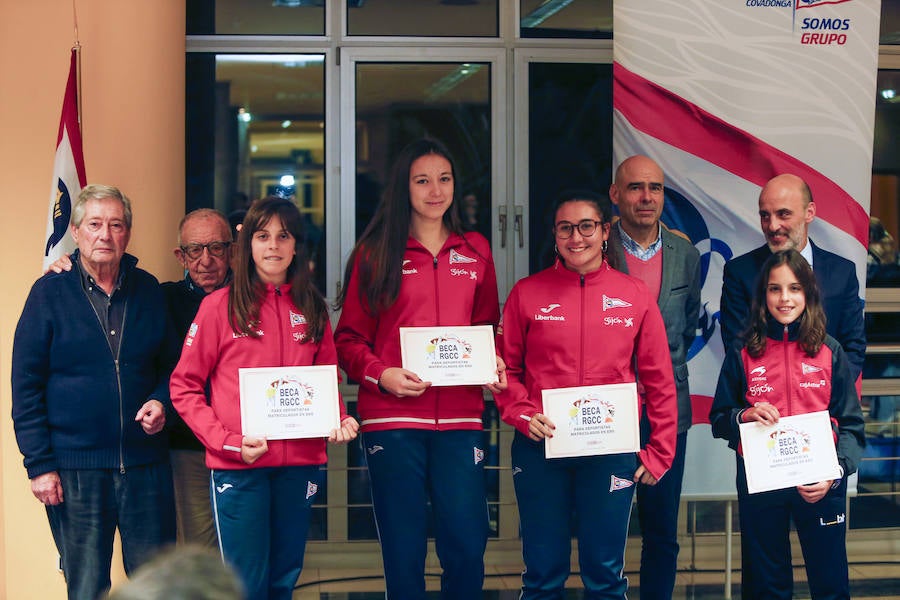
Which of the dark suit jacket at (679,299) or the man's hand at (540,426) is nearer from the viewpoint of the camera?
the man's hand at (540,426)

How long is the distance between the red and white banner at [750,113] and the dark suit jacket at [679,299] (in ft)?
1.35

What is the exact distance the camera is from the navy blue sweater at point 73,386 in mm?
3459

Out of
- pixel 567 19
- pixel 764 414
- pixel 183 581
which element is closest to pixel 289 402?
pixel 764 414

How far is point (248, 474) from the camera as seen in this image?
3.42 metres

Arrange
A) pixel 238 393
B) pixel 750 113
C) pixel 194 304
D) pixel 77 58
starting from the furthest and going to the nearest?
pixel 750 113 < pixel 77 58 < pixel 194 304 < pixel 238 393

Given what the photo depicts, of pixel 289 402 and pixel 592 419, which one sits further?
pixel 592 419

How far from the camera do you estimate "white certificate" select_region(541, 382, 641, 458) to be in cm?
360

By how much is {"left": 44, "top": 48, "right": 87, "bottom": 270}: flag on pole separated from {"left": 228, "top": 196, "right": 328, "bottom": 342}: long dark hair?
988mm

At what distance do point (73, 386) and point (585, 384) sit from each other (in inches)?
67.7

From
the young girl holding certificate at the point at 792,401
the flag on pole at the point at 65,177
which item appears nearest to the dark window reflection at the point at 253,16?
the flag on pole at the point at 65,177

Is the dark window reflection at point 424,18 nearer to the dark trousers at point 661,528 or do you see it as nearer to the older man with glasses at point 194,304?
the older man with glasses at point 194,304

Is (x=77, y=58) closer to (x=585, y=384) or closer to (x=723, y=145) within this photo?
(x=585, y=384)

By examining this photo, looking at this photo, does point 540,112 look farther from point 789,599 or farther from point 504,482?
point 789,599

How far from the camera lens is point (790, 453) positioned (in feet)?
11.9
